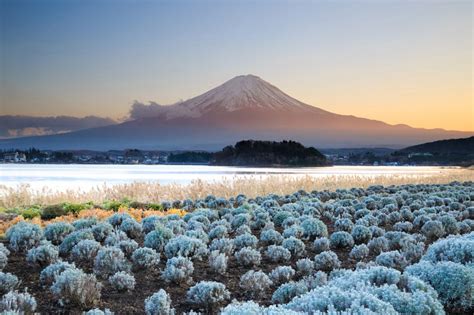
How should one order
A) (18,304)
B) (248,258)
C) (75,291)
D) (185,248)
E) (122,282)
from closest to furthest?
(18,304) < (75,291) < (122,282) < (248,258) < (185,248)

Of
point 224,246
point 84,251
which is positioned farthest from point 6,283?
point 224,246

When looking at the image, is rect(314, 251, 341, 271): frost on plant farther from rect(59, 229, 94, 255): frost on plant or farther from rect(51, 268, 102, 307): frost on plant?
rect(59, 229, 94, 255): frost on plant

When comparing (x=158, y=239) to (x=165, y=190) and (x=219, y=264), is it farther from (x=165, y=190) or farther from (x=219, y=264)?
(x=165, y=190)

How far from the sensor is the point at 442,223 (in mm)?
12750

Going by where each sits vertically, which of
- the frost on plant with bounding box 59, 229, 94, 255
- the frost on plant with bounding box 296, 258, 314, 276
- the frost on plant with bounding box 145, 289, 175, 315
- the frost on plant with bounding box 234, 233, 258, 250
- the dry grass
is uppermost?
the dry grass

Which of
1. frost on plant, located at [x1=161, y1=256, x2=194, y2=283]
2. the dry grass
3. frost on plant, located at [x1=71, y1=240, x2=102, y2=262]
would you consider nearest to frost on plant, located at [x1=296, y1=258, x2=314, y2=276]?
frost on plant, located at [x1=161, y1=256, x2=194, y2=283]

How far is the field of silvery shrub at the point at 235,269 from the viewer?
17.7 ft

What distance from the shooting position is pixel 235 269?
880 centimetres

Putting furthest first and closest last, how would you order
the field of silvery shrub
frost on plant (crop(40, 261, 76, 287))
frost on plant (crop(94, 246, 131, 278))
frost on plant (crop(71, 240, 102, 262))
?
frost on plant (crop(71, 240, 102, 262)) → frost on plant (crop(94, 246, 131, 278)) → frost on plant (crop(40, 261, 76, 287)) → the field of silvery shrub

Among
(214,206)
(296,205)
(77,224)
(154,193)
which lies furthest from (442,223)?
(154,193)

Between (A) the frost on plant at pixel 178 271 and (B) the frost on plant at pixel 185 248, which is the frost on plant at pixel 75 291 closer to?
(A) the frost on plant at pixel 178 271

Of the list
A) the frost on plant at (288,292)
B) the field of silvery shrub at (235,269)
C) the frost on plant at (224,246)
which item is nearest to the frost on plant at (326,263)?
the field of silvery shrub at (235,269)

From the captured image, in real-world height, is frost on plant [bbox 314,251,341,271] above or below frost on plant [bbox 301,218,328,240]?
below

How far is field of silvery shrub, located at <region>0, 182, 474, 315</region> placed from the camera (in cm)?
539
